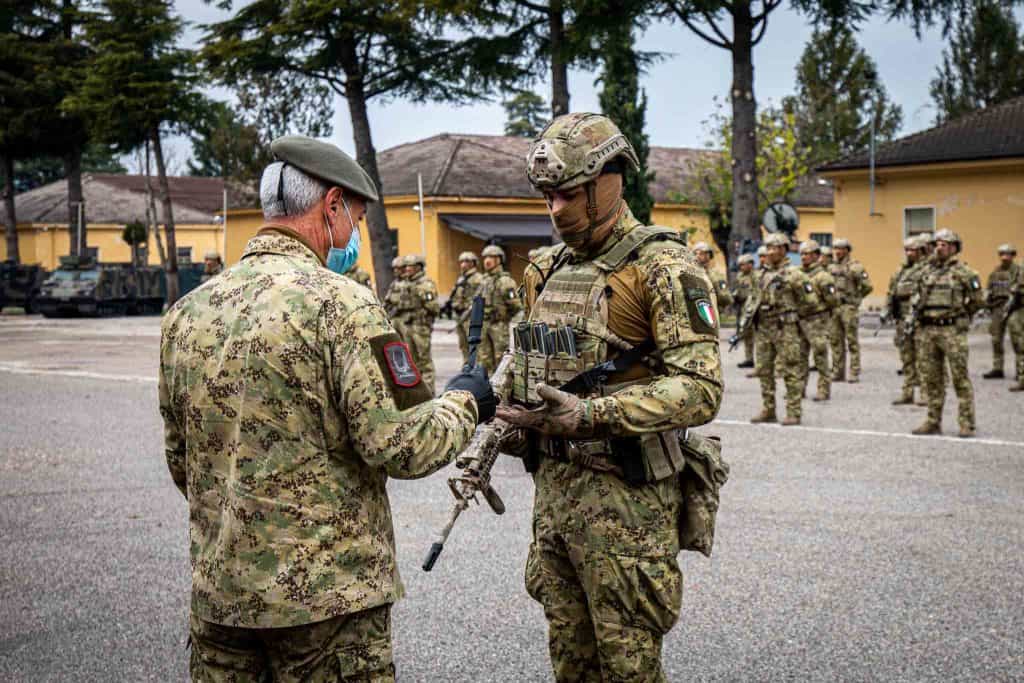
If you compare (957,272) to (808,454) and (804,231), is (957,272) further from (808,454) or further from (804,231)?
(804,231)

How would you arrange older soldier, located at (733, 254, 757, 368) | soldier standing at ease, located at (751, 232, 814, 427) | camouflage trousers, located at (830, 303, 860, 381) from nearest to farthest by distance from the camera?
soldier standing at ease, located at (751, 232, 814, 427) < camouflage trousers, located at (830, 303, 860, 381) < older soldier, located at (733, 254, 757, 368)

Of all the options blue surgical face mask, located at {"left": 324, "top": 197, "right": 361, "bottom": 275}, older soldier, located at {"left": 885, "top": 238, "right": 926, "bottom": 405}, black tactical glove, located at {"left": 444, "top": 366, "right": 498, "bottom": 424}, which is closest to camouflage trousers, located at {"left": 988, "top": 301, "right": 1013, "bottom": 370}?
older soldier, located at {"left": 885, "top": 238, "right": 926, "bottom": 405}

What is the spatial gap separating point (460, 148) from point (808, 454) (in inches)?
1423

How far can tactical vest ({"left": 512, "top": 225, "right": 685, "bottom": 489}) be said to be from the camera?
10.9ft

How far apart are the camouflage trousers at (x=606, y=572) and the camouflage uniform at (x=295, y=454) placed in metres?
0.72

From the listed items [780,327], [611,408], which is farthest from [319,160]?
[780,327]

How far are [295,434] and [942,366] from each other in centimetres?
966

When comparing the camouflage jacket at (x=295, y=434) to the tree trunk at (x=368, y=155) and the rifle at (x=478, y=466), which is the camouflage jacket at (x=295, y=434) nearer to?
the rifle at (x=478, y=466)

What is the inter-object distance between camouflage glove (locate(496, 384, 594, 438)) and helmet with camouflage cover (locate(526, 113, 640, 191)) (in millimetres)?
676

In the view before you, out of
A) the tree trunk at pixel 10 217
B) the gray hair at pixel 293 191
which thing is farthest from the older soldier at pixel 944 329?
the tree trunk at pixel 10 217

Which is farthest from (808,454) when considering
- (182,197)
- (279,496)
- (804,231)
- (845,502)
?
(182,197)

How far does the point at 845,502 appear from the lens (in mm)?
7691

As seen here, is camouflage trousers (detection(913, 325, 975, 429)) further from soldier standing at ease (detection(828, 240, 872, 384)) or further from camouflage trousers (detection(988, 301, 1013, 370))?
camouflage trousers (detection(988, 301, 1013, 370))

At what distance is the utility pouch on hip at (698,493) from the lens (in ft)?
11.3
